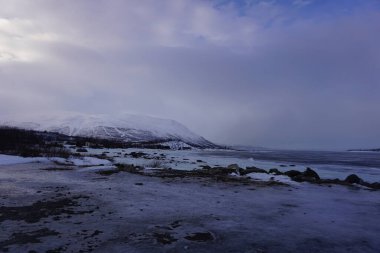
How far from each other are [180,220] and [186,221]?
28 cm

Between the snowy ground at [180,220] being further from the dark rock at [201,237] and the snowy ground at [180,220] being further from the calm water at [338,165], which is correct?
the calm water at [338,165]

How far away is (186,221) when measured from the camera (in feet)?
41.0

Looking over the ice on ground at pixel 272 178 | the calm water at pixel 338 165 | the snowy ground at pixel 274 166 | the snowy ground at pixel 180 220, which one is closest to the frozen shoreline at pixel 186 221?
the snowy ground at pixel 180 220

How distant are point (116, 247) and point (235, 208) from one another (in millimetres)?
7383

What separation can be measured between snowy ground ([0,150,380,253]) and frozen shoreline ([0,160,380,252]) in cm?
3

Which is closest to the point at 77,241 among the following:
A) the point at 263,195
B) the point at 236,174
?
the point at 263,195

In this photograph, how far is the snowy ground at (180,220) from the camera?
9.66 metres

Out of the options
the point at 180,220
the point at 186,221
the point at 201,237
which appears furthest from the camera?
the point at 180,220

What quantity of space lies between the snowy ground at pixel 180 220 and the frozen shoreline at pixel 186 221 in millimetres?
27

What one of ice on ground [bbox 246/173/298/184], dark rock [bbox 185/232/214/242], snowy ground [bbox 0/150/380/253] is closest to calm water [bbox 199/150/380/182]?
ice on ground [bbox 246/173/298/184]

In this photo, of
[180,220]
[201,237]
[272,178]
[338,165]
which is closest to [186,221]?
[180,220]

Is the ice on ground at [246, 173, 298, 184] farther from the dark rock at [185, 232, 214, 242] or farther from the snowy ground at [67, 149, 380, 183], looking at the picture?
the dark rock at [185, 232, 214, 242]

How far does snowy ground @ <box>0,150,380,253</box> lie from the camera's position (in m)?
A: 9.66

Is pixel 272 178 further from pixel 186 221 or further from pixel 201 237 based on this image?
pixel 201 237
